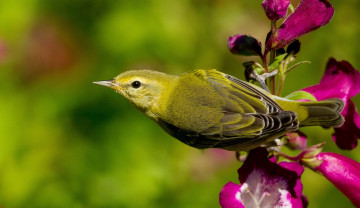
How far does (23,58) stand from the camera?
3820 millimetres

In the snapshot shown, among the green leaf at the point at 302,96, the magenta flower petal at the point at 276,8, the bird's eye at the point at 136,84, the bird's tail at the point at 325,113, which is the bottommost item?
the bird's tail at the point at 325,113

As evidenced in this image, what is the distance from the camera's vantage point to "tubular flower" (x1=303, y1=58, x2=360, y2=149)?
6.07ft

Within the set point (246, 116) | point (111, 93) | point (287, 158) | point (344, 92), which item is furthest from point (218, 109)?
point (111, 93)

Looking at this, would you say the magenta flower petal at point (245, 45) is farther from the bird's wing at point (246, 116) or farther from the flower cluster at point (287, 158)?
the bird's wing at point (246, 116)

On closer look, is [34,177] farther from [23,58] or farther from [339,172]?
[339,172]

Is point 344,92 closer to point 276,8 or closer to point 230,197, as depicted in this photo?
point 276,8

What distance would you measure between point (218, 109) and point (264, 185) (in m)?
0.41

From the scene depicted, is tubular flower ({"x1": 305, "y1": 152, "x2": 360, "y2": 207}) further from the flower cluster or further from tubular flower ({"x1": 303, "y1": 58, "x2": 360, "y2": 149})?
tubular flower ({"x1": 303, "y1": 58, "x2": 360, "y2": 149})

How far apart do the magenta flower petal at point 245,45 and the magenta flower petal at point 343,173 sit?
40 centimetres

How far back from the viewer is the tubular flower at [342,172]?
1.74 m

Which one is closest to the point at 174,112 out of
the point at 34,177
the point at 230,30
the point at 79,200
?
the point at 79,200

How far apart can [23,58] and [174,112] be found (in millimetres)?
2071

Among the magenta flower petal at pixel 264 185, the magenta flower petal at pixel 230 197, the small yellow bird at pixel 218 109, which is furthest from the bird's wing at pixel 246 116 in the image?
the magenta flower petal at pixel 230 197

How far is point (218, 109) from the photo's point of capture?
6.59 ft
